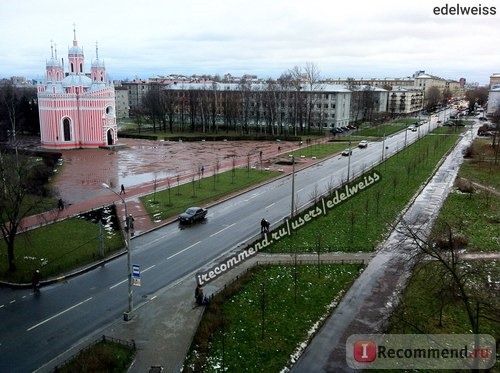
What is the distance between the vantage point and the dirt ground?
150 ft

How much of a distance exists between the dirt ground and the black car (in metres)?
11.5

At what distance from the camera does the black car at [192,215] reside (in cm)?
3216

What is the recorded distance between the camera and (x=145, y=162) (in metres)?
59.4

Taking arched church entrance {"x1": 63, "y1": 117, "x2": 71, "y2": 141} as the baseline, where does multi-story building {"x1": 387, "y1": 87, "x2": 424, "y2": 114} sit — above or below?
above

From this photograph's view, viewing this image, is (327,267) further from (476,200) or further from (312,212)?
(476,200)

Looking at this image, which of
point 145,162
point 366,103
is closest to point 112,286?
point 145,162

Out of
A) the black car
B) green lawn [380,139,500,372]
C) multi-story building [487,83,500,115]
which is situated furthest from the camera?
multi-story building [487,83,500,115]

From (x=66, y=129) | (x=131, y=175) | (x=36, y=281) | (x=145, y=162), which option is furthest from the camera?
(x=66, y=129)

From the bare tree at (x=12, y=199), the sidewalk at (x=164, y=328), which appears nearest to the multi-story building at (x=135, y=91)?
the bare tree at (x=12, y=199)

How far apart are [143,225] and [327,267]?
1401 cm

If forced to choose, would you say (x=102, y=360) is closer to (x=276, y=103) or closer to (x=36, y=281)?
(x=36, y=281)

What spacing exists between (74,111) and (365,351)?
68080 mm

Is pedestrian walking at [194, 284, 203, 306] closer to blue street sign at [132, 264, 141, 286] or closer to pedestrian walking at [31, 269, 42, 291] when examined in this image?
blue street sign at [132, 264, 141, 286]

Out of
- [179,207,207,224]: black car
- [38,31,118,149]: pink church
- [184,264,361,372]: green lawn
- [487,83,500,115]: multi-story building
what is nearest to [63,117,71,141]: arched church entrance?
[38,31,118,149]: pink church
